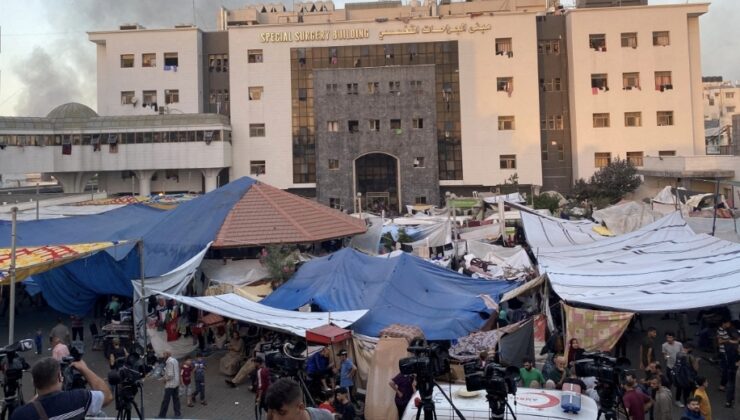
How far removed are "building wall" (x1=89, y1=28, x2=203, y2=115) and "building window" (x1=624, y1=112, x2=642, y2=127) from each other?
30160mm

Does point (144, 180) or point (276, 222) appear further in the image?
point (144, 180)

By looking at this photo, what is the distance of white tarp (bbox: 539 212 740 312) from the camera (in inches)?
417

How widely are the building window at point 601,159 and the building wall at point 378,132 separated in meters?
11.0

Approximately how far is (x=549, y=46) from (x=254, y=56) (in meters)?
21.2

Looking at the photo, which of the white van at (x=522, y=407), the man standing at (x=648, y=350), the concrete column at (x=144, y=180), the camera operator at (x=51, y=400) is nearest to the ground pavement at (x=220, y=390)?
the man standing at (x=648, y=350)

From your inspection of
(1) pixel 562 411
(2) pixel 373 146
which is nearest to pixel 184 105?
(2) pixel 373 146

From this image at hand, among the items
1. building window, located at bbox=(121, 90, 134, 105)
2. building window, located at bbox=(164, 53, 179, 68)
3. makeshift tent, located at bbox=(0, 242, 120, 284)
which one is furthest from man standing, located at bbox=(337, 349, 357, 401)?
building window, located at bbox=(121, 90, 134, 105)

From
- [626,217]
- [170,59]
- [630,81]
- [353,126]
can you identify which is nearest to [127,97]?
[170,59]

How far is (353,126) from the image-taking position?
4294 cm

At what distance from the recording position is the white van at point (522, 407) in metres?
6.34

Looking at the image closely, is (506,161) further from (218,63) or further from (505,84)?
(218,63)

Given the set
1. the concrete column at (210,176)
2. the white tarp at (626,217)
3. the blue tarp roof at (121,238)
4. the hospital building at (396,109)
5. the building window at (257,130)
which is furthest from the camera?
the building window at (257,130)

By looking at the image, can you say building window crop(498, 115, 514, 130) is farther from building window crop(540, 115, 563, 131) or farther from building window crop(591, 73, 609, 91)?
building window crop(591, 73, 609, 91)

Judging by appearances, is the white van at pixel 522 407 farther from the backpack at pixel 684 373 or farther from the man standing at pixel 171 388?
the man standing at pixel 171 388
